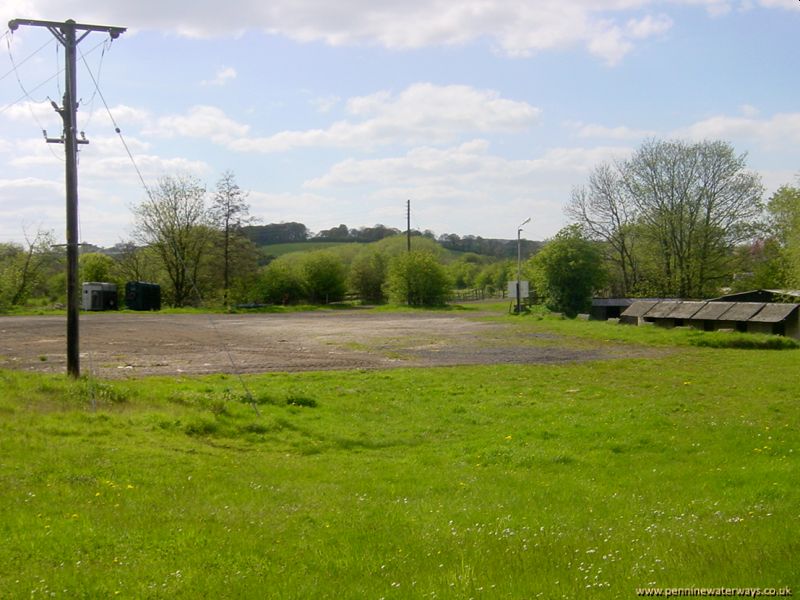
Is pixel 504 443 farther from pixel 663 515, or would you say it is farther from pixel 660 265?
pixel 660 265

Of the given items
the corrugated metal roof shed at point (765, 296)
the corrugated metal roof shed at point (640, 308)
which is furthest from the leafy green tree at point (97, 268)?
the corrugated metal roof shed at point (765, 296)

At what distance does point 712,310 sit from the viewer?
42.7 m

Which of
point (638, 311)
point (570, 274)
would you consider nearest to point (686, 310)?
point (638, 311)

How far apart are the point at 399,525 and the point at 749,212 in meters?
59.8

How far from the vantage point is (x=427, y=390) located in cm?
1855

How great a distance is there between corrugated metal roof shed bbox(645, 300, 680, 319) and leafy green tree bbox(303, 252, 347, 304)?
45204 millimetres

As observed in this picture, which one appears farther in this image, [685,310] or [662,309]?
[662,309]

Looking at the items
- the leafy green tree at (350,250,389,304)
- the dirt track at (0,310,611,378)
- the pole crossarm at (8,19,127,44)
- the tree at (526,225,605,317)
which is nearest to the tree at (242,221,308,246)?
the leafy green tree at (350,250,389,304)

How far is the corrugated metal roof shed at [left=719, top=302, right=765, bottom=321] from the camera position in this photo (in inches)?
1593

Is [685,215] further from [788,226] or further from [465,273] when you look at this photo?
[465,273]

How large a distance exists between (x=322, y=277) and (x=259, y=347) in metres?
53.8

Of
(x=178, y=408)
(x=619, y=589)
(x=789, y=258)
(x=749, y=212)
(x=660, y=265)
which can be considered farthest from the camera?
(x=660, y=265)

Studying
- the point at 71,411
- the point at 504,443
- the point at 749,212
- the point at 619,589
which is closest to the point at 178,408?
the point at 71,411

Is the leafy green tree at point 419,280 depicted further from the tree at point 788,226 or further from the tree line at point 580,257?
the tree at point 788,226
